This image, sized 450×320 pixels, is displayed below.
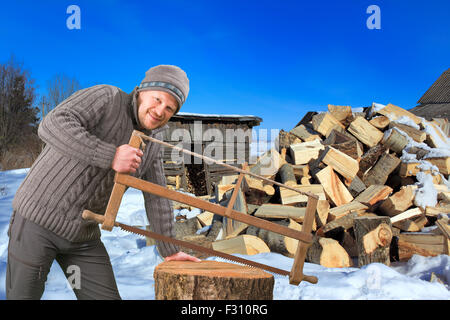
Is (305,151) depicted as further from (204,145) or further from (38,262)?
(204,145)

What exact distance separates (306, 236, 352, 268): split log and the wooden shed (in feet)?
24.7

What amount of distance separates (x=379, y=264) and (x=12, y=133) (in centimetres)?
1868

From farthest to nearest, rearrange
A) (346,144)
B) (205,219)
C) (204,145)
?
1. (204,145)
2. (346,144)
3. (205,219)

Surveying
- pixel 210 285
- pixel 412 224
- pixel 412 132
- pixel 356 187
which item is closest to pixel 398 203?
pixel 412 224

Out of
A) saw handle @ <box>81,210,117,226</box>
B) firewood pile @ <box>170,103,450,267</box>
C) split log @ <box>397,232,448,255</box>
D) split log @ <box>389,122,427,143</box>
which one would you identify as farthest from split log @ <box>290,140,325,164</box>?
saw handle @ <box>81,210,117,226</box>

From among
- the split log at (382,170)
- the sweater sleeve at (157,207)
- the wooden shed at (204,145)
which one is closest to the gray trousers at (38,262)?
the sweater sleeve at (157,207)

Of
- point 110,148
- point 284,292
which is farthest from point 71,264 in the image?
point 284,292

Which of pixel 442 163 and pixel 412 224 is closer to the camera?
pixel 412 224

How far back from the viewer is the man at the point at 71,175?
1.88 metres

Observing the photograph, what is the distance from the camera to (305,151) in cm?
571

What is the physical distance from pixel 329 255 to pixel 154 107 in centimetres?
297

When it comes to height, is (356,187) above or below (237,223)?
above

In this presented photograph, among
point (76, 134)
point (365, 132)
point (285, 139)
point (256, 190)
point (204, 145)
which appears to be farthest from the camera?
point (204, 145)

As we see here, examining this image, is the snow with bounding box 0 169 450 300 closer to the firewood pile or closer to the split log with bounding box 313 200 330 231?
the firewood pile
